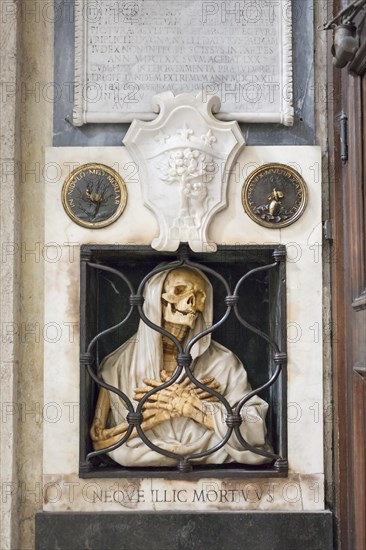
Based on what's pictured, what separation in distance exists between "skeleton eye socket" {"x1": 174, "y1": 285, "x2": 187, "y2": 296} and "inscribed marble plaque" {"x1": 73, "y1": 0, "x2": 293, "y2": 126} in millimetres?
546

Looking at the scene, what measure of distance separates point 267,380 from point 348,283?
0.52 m

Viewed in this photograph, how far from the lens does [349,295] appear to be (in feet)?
9.01

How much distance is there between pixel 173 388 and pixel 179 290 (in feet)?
1.03

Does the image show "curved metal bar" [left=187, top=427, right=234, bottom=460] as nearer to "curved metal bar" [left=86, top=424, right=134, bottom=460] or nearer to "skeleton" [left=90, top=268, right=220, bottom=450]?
"skeleton" [left=90, top=268, right=220, bottom=450]

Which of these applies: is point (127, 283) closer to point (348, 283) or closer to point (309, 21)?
point (348, 283)

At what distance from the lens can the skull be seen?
9.38 feet

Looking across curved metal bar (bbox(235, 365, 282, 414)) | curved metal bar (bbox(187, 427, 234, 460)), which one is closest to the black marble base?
curved metal bar (bbox(187, 427, 234, 460))

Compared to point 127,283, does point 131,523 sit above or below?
below

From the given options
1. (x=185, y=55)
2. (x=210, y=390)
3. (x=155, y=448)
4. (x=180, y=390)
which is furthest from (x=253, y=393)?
(x=185, y=55)

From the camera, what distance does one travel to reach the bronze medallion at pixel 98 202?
9.32 feet

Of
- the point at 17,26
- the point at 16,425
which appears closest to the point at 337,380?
the point at 16,425

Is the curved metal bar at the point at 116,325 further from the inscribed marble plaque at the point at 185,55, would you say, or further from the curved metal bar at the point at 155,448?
the inscribed marble plaque at the point at 185,55

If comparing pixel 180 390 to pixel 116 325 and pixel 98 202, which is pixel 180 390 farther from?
pixel 98 202

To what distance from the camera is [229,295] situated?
9.20ft
